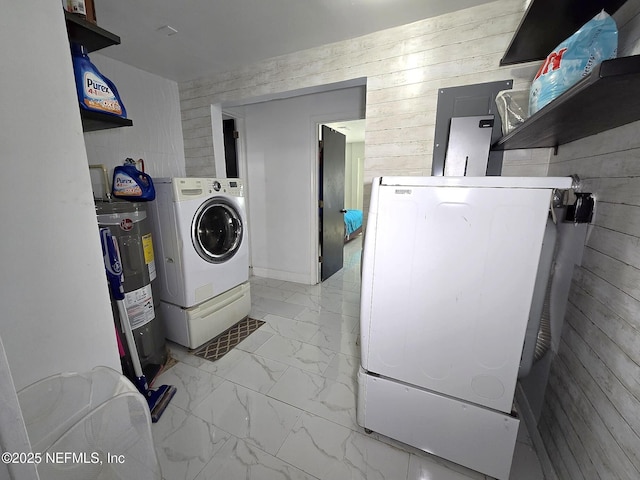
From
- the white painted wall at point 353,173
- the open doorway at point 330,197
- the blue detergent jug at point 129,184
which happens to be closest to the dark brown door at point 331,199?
the open doorway at point 330,197

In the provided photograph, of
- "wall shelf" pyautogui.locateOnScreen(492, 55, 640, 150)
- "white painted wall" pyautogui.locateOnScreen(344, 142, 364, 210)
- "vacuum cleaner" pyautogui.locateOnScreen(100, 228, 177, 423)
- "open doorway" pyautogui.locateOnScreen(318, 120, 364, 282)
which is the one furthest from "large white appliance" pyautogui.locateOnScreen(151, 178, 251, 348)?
"white painted wall" pyautogui.locateOnScreen(344, 142, 364, 210)

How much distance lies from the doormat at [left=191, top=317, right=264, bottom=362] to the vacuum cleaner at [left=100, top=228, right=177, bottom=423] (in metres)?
0.36

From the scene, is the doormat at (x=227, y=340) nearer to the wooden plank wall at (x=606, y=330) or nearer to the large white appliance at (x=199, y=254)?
the large white appliance at (x=199, y=254)

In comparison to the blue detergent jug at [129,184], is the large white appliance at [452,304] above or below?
below

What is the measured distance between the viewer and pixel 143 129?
97.3 inches

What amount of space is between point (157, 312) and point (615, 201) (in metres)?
2.50

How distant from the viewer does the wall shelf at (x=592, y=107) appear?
551 mm

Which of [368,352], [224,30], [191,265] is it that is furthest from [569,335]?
[224,30]

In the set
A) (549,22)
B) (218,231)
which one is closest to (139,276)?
(218,231)

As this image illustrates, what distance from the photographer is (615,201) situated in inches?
36.0

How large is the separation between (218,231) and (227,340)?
3.07 feet

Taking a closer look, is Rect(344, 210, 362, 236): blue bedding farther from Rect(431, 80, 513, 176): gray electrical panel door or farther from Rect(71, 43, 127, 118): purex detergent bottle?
Rect(71, 43, 127, 118): purex detergent bottle

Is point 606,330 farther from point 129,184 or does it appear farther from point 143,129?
point 143,129

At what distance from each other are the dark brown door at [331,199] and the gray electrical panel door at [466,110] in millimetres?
1614
